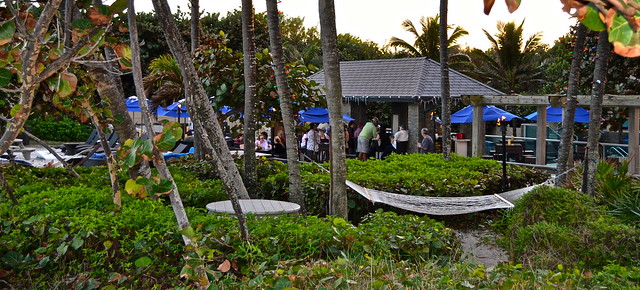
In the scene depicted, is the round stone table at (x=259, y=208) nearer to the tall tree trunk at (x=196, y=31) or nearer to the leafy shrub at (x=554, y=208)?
the leafy shrub at (x=554, y=208)

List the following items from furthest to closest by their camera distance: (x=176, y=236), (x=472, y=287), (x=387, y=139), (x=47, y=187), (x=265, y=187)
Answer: (x=387, y=139)
(x=265, y=187)
(x=47, y=187)
(x=176, y=236)
(x=472, y=287)

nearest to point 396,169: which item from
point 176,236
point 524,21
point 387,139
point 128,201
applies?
point 128,201

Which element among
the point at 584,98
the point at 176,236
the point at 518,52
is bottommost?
the point at 176,236

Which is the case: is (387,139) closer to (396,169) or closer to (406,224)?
(396,169)

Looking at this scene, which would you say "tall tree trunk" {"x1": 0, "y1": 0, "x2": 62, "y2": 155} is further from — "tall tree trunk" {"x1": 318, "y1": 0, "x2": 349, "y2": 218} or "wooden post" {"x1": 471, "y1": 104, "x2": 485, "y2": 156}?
"wooden post" {"x1": 471, "y1": 104, "x2": 485, "y2": 156}

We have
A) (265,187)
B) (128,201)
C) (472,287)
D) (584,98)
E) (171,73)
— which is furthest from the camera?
(584,98)

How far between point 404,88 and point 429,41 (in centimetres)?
1334

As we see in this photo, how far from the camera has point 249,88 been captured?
8336 millimetres

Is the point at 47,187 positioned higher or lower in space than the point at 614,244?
higher

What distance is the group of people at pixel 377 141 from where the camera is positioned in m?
17.8

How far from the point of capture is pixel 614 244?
223 inches

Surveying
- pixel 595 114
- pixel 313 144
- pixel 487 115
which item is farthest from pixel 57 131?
pixel 595 114

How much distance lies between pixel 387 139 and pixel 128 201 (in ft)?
45.1

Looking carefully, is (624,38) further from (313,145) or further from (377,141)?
(377,141)
